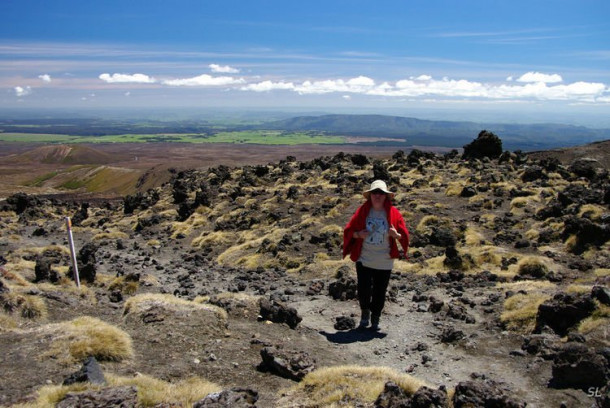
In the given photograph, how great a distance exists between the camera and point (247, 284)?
17625mm

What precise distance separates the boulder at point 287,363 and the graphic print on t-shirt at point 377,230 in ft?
9.11

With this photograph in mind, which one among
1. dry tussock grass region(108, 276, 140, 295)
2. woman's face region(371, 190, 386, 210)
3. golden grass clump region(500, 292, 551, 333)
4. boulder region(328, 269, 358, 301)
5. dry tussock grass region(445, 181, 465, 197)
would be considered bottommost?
dry tussock grass region(108, 276, 140, 295)

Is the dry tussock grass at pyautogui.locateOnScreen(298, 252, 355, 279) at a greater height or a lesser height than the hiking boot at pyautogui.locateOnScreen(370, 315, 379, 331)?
lesser

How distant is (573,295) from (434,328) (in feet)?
10.4

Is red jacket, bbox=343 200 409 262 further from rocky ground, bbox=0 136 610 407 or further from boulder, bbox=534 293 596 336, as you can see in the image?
boulder, bbox=534 293 596 336

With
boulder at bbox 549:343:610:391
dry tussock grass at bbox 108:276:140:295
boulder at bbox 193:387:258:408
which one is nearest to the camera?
boulder at bbox 193:387:258:408

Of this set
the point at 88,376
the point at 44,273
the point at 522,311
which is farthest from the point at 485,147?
the point at 88,376

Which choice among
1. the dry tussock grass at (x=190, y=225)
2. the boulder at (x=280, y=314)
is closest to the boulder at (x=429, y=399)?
the boulder at (x=280, y=314)

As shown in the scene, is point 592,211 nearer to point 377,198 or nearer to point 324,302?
point 324,302

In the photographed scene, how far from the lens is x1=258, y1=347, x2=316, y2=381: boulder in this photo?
793cm

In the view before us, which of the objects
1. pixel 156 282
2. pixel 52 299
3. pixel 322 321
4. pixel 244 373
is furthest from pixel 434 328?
pixel 156 282

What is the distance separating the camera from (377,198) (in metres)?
9.50

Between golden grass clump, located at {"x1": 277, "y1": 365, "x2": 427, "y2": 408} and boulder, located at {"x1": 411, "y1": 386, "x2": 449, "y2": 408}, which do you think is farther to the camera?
golden grass clump, located at {"x1": 277, "y1": 365, "x2": 427, "y2": 408}

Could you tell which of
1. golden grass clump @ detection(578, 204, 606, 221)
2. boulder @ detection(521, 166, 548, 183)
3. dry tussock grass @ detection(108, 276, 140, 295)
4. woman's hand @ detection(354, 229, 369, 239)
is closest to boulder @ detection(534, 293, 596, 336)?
woman's hand @ detection(354, 229, 369, 239)
